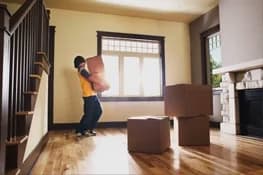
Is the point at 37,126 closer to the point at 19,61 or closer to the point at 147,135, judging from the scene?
the point at 19,61

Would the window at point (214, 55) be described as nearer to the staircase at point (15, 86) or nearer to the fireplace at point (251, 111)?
the fireplace at point (251, 111)

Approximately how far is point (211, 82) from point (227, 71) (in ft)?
4.39

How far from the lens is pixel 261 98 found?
3498 mm

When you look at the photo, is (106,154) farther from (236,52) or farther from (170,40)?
(170,40)

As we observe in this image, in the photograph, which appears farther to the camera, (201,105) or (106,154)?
(201,105)


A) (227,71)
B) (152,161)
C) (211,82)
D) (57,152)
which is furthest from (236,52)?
(57,152)

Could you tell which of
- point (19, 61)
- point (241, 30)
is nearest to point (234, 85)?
point (241, 30)

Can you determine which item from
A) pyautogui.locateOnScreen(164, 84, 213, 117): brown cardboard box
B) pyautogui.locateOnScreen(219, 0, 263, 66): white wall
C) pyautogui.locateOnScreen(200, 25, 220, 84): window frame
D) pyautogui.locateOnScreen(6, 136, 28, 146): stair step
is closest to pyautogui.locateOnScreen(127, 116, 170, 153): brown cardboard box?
pyautogui.locateOnScreen(164, 84, 213, 117): brown cardboard box

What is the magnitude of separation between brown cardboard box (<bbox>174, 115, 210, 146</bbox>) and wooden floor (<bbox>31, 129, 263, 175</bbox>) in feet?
0.44

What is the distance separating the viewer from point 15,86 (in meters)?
1.60

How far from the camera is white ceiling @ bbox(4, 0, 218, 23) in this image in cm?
462

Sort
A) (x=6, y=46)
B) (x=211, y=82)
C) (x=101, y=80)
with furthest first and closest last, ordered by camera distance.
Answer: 1. (x=211, y=82)
2. (x=101, y=80)
3. (x=6, y=46)

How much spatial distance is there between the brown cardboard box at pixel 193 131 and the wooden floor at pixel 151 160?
0.13m

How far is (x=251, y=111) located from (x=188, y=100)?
4.81 ft
